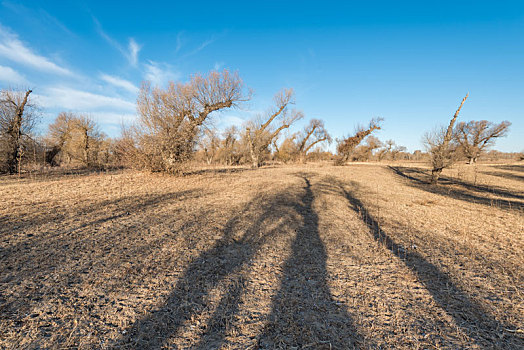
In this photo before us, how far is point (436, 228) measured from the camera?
263 inches

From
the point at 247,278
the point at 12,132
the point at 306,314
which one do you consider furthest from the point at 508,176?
the point at 12,132

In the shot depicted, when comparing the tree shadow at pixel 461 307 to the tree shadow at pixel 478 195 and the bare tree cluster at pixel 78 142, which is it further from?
the bare tree cluster at pixel 78 142

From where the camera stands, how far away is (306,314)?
279 centimetres

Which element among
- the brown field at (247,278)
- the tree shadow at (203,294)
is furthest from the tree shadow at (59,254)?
the tree shadow at (203,294)

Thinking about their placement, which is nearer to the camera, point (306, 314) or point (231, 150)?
point (306, 314)

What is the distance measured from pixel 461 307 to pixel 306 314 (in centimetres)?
227

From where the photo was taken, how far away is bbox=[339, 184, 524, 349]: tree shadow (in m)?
2.43

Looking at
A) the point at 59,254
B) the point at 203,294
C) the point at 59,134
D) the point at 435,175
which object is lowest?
the point at 203,294

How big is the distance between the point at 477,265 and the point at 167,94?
15303 millimetres

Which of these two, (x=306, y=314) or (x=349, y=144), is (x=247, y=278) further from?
(x=349, y=144)

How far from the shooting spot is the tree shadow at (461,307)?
7.96 ft

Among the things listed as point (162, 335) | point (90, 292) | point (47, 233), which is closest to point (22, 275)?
point (90, 292)

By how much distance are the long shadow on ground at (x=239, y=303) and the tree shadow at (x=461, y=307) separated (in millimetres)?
1474

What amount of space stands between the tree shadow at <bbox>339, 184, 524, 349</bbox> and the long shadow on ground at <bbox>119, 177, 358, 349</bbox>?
1.47 meters
